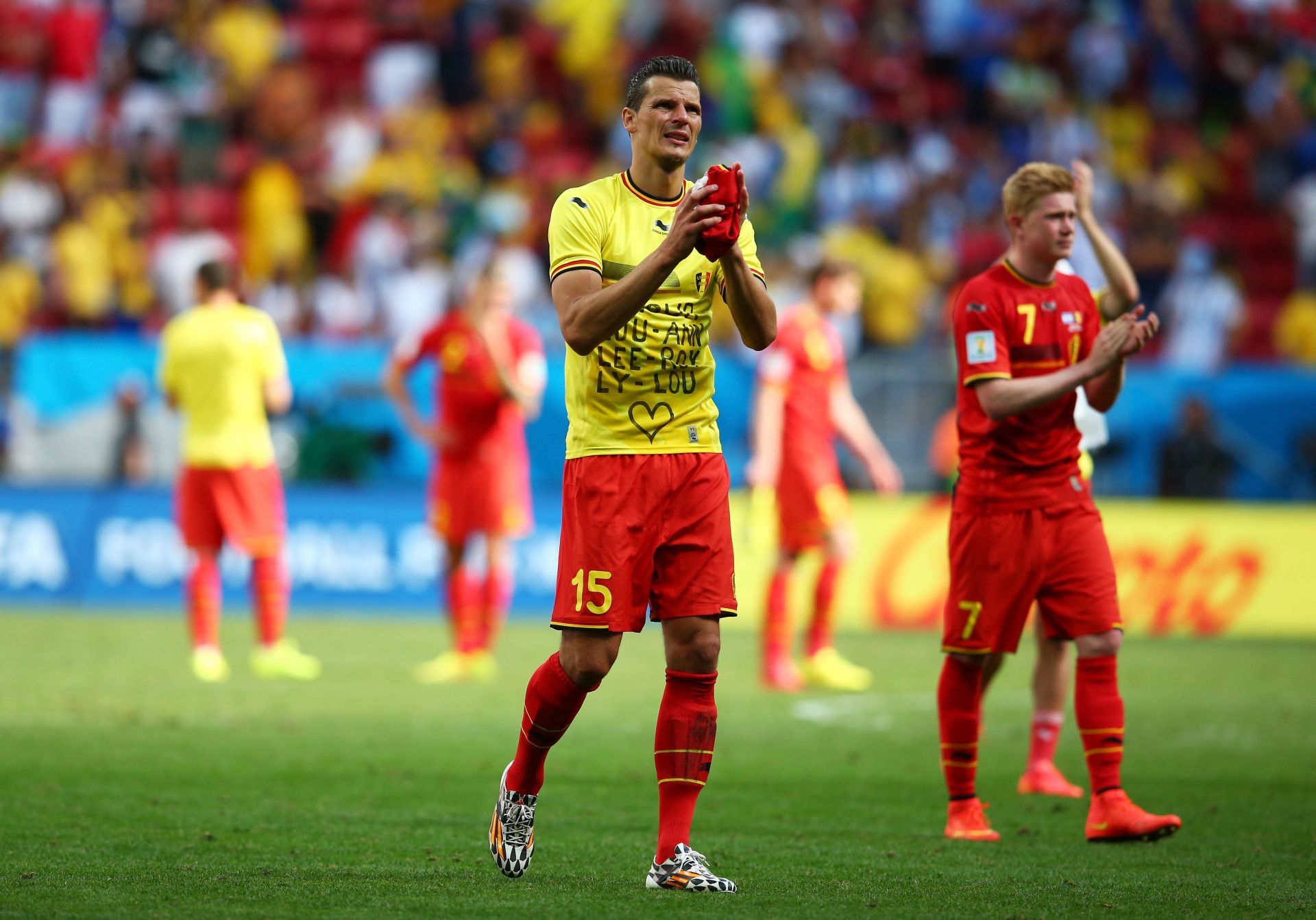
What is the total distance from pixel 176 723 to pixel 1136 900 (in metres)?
5.69

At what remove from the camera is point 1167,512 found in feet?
52.9

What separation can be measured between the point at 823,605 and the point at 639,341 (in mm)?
6829

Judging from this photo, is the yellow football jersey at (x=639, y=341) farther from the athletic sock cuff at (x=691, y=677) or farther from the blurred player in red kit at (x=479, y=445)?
the blurred player in red kit at (x=479, y=445)

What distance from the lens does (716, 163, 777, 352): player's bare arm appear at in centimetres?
544

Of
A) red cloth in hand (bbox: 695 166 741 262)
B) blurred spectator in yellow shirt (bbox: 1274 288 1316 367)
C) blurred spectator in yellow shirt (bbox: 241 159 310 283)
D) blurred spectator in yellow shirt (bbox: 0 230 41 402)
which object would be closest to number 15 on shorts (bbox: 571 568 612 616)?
red cloth in hand (bbox: 695 166 741 262)

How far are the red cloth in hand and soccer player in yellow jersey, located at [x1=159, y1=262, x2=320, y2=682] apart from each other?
7.49m

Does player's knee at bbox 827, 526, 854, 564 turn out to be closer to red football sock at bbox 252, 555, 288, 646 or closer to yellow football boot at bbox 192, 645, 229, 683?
red football sock at bbox 252, 555, 288, 646

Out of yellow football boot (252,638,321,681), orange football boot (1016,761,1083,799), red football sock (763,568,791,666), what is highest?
red football sock (763,568,791,666)

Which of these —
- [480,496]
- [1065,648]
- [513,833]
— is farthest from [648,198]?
[480,496]

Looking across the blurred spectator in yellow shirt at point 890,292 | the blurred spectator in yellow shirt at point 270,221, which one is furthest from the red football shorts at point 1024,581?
the blurred spectator in yellow shirt at point 270,221

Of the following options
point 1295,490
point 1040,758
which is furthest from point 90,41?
point 1040,758

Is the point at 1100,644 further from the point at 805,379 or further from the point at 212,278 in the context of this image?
the point at 212,278

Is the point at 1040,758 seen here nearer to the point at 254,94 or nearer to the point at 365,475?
the point at 365,475

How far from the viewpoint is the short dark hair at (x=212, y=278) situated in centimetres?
1227
